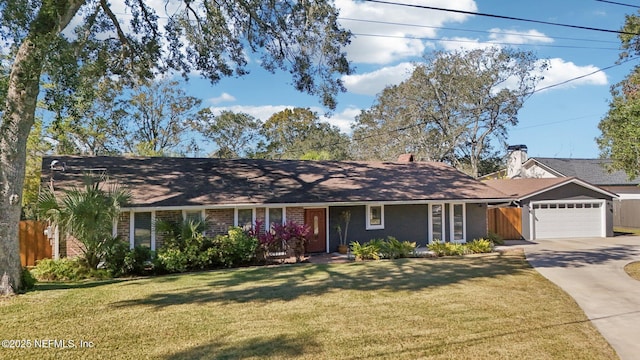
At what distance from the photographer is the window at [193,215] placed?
14.7m

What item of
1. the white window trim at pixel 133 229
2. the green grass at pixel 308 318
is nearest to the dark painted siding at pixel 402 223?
the green grass at pixel 308 318

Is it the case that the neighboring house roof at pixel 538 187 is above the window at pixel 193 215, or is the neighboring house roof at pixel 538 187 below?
above

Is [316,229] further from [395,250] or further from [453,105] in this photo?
[453,105]

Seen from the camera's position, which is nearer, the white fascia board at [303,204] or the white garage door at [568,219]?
the white fascia board at [303,204]

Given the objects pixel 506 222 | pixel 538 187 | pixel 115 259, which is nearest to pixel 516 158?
pixel 538 187

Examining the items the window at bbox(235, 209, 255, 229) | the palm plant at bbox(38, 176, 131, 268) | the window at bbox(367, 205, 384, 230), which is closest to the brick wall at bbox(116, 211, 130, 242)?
the palm plant at bbox(38, 176, 131, 268)

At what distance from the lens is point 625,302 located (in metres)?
9.09

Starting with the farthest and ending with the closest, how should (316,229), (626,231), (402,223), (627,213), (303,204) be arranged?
(627,213) → (626,231) → (402,223) → (316,229) → (303,204)

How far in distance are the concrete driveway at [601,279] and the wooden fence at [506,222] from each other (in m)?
1.32

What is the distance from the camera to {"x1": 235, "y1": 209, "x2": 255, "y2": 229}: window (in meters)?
15.5

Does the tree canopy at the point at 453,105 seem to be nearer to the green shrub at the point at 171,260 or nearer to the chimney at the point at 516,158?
the chimney at the point at 516,158

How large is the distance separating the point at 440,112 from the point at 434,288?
92.5ft

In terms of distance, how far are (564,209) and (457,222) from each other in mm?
7244

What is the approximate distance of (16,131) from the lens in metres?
9.42
